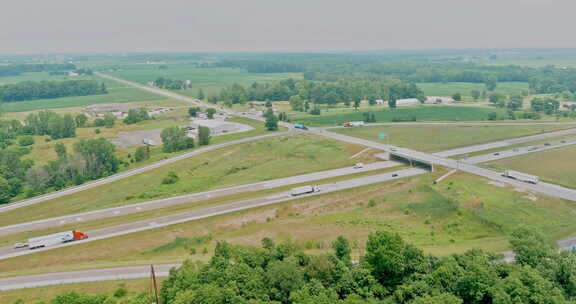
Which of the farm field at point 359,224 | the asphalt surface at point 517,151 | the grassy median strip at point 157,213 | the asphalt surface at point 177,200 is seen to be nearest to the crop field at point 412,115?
the asphalt surface at point 517,151

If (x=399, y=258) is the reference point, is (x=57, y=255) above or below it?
below

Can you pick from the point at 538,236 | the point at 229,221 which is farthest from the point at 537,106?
the point at 229,221

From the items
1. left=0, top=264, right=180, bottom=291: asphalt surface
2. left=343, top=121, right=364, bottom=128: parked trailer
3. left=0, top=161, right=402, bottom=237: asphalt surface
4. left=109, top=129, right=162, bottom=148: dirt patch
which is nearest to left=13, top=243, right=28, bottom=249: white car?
left=0, top=161, right=402, bottom=237: asphalt surface

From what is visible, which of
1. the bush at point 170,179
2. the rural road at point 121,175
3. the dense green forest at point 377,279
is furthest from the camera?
the bush at point 170,179

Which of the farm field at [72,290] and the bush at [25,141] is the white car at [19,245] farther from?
the bush at [25,141]

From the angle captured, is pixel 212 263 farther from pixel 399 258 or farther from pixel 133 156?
pixel 133 156

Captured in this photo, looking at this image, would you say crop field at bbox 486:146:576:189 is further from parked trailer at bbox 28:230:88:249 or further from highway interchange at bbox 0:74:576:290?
parked trailer at bbox 28:230:88:249
